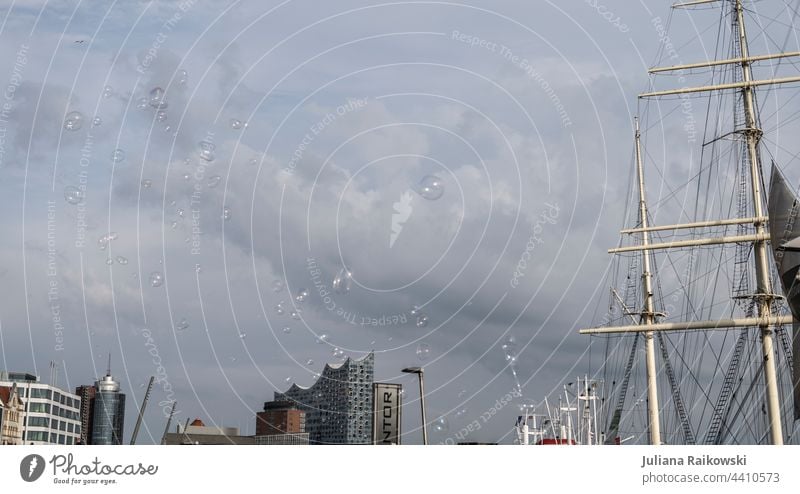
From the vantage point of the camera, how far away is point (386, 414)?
28.5m

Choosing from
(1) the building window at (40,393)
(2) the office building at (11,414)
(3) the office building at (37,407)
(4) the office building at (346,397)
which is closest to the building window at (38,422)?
(3) the office building at (37,407)

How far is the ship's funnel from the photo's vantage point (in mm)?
54062

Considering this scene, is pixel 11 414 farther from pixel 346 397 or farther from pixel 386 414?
pixel 386 414

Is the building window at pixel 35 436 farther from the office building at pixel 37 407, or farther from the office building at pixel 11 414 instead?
the office building at pixel 11 414

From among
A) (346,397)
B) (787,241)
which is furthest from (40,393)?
(787,241)

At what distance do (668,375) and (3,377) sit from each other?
149566 millimetres

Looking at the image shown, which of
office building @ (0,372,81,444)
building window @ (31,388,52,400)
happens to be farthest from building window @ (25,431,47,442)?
building window @ (31,388,52,400)

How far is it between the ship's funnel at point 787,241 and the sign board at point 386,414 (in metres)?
30.8

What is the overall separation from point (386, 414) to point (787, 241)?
32830 mm

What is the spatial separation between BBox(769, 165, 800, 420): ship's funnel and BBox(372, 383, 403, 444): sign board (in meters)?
30.8

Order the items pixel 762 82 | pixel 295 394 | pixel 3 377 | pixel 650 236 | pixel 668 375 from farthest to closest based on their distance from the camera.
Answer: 1. pixel 3 377
2. pixel 295 394
3. pixel 650 236
4. pixel 668 375
5. pixel 762 82
